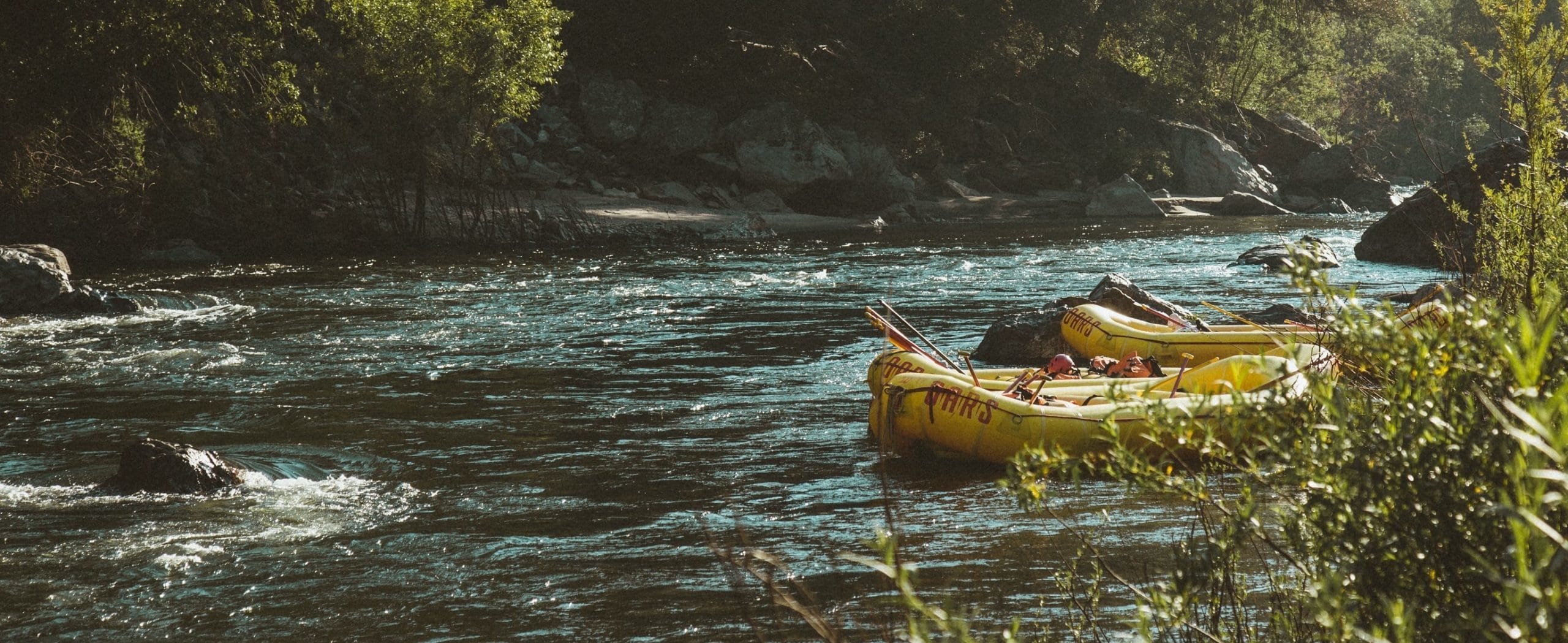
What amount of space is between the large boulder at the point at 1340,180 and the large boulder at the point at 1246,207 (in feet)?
14.2

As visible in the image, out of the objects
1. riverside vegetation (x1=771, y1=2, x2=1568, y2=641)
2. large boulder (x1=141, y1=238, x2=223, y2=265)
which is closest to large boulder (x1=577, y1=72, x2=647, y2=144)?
large boulder (x1=141, y1=238, x2=223, y2=265)

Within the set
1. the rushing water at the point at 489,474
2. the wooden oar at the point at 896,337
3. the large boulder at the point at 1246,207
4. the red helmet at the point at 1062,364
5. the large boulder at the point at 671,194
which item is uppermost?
the large boulder at the point at 671,194

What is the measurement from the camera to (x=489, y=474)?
24.5 feet

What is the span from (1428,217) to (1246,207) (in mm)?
19843

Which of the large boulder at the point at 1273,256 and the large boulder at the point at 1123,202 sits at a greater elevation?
the large boulder at the point at 1123,202

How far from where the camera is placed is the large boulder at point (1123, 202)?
3509 centimetres

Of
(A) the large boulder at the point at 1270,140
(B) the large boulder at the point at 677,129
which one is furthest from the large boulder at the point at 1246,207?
(B) the large boulder at the point at 677,129

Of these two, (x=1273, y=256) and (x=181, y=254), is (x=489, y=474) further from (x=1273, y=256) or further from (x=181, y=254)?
(x=181, y=254)

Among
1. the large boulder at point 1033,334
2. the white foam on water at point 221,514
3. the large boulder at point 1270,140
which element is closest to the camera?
the white foam on water at point 221,514

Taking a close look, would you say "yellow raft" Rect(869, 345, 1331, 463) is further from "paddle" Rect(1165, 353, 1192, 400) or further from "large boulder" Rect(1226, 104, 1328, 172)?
"large boulder" Rect(1226, 104, 1328, 172)

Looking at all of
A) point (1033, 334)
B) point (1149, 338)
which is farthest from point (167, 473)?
point (1033, 334)

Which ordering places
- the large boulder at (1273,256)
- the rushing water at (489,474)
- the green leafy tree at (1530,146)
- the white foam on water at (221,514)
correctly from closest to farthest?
the green leafy tree at (1530,146), the rushing water at (489,474), the white foam on water at (221,514), the large boulder at (1273,256)

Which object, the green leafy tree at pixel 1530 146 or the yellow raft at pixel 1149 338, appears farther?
the yellow raft at pixel 1149 338

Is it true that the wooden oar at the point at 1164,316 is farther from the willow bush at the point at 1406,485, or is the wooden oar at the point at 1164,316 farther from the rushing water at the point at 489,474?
the willow bush at the point at 1406,485
